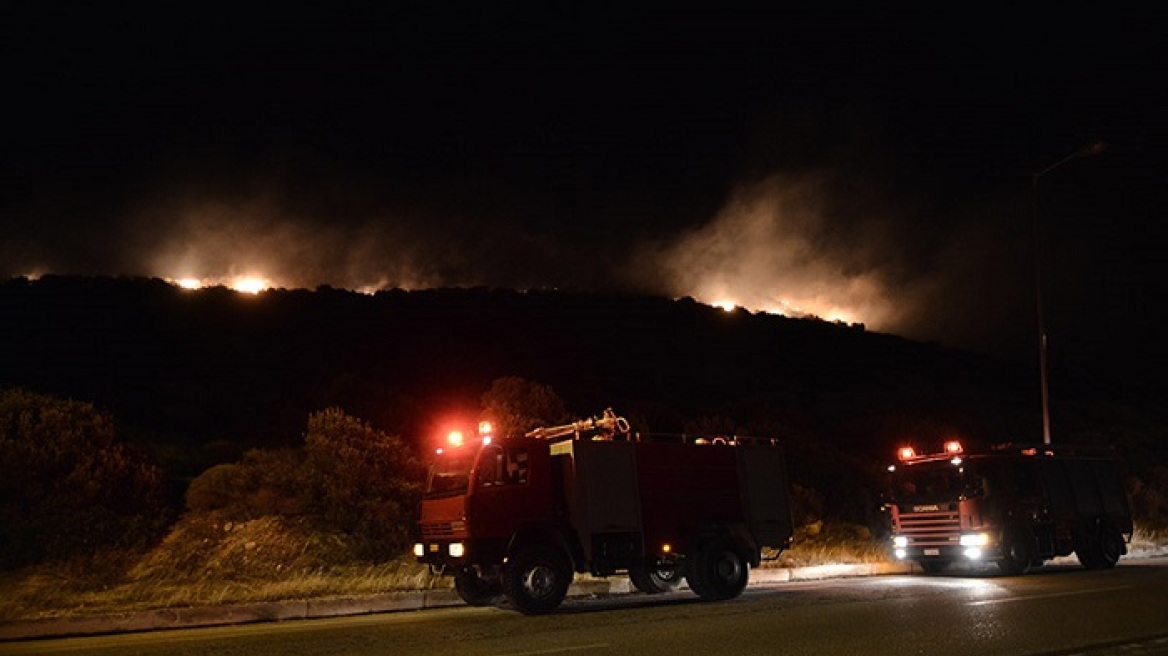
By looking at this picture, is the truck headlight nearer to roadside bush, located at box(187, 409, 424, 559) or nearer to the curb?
the curb

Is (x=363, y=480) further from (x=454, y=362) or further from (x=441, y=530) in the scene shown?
(x=454, y=362)

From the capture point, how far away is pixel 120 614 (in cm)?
1310

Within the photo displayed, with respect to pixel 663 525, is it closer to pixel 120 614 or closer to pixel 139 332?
pixel 120 614

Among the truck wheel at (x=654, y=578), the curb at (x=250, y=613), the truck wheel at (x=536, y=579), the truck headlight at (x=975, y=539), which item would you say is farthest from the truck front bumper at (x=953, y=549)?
the truck wheel at (x=536, y=579)

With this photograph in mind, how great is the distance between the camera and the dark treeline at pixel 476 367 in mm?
38281

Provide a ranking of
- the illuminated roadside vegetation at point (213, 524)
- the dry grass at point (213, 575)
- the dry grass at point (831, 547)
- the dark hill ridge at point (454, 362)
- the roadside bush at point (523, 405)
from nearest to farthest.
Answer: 1. the dry grass at point (213, 575)
2. the illuminated roadside vegetation at point (213, 524)
3. the dry grass at point (831, 547)
4. the roadside bush at point (523, 405)
5. the dark hill ridge at point (454, 362)

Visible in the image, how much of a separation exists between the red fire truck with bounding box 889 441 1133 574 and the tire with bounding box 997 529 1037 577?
0.02 m

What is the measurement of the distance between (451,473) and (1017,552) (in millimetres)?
11668

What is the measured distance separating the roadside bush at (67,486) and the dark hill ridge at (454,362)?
1040 cm

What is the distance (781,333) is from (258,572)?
241ft

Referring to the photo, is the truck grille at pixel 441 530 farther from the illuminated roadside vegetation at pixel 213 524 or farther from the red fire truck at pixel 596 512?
the illuminated roadside vegetation at pixel 213 524

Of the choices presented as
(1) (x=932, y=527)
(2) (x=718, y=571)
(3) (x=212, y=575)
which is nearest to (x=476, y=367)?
(1) (x=932, y=527)

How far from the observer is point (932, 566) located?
825 inches

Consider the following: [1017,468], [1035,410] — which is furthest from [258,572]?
[1035,410]
